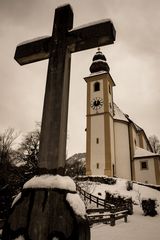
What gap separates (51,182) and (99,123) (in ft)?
90.5

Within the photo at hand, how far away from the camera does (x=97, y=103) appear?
31781 mm

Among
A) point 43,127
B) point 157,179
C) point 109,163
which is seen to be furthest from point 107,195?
point 43,127

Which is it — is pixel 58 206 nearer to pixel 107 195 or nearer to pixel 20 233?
pixel 20 233

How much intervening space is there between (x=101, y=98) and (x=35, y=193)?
29.6 m

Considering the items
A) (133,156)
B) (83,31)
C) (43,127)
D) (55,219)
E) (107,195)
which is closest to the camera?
(55,219)

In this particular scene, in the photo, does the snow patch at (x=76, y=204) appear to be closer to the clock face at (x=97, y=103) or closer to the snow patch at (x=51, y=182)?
the snow patch at (x=51, y=182)

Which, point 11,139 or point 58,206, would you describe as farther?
point 11,139

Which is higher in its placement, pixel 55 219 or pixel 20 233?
pixel 55 219

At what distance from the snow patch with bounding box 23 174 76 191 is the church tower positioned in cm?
2499

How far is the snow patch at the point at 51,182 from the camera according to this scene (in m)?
2.75

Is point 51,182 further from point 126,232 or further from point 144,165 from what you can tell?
point 144,165

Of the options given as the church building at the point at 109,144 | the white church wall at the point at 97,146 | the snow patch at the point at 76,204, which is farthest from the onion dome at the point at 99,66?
the snow patch at the point at 76,204

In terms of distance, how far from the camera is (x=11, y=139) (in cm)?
2909

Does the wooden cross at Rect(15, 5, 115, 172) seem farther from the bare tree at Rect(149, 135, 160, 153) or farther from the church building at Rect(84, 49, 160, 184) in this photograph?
the bare tree at Rect(149, 135, 160, 153)
